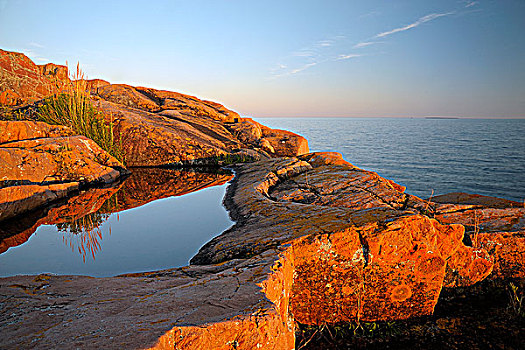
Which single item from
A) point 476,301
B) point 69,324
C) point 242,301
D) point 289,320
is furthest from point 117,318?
point 476,301

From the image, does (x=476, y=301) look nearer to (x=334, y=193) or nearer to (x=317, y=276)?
(x=317, y=276)

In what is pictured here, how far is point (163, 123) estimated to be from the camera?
19.5 metres

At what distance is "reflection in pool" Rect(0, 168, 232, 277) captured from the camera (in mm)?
5578

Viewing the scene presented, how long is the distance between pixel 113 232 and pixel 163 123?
1363cm

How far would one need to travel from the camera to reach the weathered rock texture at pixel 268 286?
2574 millimetres

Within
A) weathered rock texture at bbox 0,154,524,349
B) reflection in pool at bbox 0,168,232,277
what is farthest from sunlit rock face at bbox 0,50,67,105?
weathered rock texture at bbox 0,154,524,349

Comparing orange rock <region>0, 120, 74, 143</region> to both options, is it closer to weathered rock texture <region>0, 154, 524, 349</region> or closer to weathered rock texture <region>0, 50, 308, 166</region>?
weathered rock texture <region>0, 50, 308, 166</region>

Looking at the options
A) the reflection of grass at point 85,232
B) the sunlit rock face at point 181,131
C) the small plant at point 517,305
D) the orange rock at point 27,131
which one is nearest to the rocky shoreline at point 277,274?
the small plant at point 517,305

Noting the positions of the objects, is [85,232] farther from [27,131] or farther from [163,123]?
[163,123]

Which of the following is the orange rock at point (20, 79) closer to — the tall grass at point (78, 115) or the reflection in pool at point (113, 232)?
the tall grass at point (78, 115)

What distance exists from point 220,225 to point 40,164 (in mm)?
7785

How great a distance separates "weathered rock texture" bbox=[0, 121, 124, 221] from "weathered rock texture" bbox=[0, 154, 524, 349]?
18.7 feet

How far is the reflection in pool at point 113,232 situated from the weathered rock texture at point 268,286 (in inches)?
32.8

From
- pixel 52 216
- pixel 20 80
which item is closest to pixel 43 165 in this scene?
pixel 52 216
